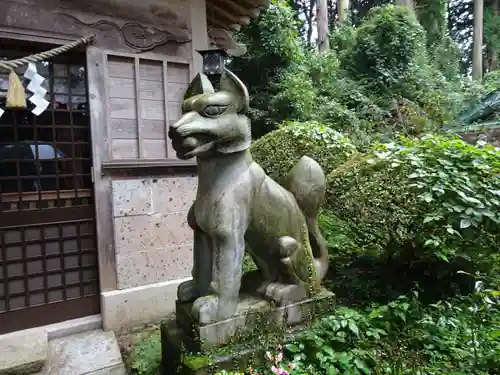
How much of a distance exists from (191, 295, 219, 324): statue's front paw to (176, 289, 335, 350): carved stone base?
0.04 meters

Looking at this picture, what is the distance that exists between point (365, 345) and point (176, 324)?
1399mm

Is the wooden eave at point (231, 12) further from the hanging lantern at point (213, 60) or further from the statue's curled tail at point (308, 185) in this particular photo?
the statue's curled tail at point (308, 185)

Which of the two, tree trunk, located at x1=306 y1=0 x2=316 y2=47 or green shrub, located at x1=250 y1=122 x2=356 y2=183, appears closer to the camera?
green shrub, located at x1=250 y1=122 x2=356 y2=183

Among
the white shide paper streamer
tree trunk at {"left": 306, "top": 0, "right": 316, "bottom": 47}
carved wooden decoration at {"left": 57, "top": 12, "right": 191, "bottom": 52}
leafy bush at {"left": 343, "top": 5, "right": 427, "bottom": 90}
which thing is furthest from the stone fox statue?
tree trunk at {"left": 306, "top": 0, "right": 316, "bottom": 47}

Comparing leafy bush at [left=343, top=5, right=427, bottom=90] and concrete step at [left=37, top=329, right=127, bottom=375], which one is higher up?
leafy bush at [left=343, top=5, right=427, bottom=90]

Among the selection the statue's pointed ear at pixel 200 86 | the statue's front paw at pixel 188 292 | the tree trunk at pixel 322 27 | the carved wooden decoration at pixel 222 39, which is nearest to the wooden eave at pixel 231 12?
the carved wooden decoration at pixel 222 39

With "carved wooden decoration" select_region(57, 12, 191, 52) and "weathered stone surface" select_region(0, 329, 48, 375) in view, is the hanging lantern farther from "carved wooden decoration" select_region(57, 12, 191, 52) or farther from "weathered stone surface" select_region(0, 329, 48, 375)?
"weathered stone surface" select_region(0, 329, 48, 375)

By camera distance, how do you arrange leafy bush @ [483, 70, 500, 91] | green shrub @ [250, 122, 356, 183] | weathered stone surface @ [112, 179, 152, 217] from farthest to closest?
1. leafy bush @ [483, 70, 500, 91]
2. green shrub @ [250, 122, 356, 183]
3. weathered stone surface @ [112, 179, 152, 217]

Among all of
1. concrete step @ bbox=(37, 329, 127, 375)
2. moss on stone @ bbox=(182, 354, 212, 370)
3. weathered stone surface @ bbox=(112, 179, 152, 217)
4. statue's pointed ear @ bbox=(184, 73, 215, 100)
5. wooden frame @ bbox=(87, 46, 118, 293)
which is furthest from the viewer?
weathered stone surface @ bbox=(112, 179, 152, 217)

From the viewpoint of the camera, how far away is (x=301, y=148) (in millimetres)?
5270

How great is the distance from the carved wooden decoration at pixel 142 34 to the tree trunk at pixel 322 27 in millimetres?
11897

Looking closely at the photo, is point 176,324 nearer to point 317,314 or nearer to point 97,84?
point 317,314

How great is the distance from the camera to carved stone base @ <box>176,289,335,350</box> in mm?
2275

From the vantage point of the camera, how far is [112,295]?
4074 mm
